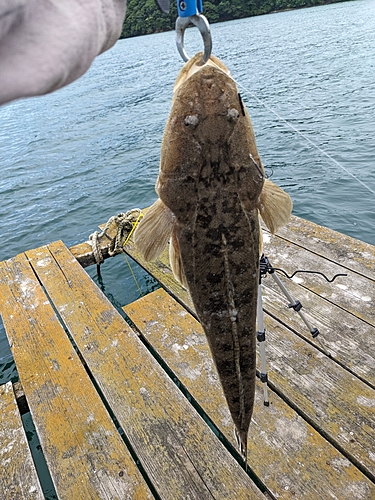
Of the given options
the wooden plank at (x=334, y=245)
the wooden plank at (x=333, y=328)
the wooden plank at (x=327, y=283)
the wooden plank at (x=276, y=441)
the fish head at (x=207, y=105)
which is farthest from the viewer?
the wooden plank at (x=334, y=245)

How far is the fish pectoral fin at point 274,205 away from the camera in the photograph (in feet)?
7.18

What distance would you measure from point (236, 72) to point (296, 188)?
54.4 feet

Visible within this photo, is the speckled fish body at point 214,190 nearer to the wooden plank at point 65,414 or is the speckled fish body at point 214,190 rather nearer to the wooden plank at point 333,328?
the wooden plank at point 65,414

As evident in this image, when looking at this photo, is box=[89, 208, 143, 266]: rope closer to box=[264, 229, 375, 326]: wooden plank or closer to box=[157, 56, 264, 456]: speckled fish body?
box=[264, 229, 375, 326]: wooden plank

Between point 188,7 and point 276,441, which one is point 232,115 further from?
point 276,441

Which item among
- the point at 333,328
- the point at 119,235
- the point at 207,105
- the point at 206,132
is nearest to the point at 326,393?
the point at 333,328

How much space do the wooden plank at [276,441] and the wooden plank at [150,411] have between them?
155 millimetres

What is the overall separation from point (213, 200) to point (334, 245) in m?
4.23

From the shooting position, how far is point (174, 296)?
18.4 ft

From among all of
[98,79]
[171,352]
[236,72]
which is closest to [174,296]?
[171,352]

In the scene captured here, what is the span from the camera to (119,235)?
7.11m

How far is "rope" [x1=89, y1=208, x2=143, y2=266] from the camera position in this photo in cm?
707

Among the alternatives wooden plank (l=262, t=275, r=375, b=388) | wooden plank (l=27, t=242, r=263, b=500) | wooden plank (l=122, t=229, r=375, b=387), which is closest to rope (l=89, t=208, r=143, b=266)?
wooden plank (l=27, t=242, r=263, b=500)

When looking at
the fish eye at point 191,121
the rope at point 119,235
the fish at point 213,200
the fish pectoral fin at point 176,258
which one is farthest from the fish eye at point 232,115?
the rope at point 119,235
